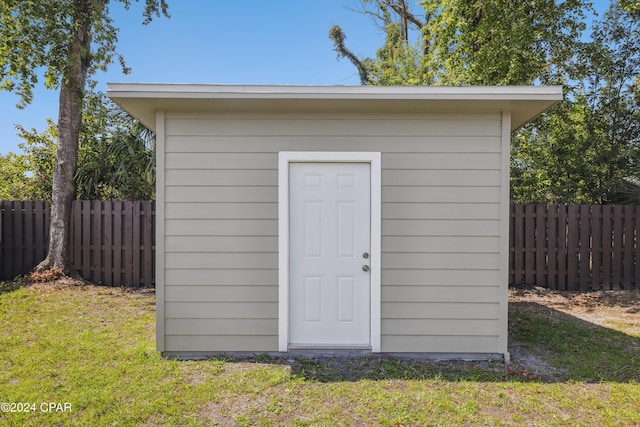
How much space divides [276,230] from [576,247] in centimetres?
584

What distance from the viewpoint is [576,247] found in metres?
6.53

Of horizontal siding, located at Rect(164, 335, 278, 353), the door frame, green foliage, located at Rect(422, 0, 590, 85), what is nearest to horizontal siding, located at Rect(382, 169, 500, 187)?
the door frame

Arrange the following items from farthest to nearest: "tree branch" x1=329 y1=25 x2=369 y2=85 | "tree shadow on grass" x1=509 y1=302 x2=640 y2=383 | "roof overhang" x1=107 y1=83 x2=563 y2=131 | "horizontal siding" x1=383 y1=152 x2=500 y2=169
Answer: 1. "tree branch" x1=329 y1=25 x2=369 y2=85
2. "horizontal siding" x1=383 y1=152 x2=500 y2=169
3. "tree shadow on grass" x1=509 y1=302 x2=640 y2=383
4. "roof overhang" x1=107 y1=83 x2=563 y2=131

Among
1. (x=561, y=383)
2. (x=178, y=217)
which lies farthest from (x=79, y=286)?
(x=561, y=383)

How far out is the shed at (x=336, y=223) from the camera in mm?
3553

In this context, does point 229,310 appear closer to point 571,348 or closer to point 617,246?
point 571,348

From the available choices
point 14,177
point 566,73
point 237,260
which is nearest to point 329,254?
point 237,260

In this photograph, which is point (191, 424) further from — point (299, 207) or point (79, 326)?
point (79, 326)

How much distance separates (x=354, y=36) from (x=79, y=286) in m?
13.5

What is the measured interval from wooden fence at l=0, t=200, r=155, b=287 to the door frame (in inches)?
164

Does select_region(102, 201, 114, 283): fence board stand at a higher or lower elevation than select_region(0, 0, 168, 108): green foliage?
lower

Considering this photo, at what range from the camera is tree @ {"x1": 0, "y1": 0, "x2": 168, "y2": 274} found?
669 centimetres

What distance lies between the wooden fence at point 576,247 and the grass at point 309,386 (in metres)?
2.35

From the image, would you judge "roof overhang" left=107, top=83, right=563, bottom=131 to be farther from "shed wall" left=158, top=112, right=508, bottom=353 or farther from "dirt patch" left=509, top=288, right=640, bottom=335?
Result: "dirt patch" left=509, top=288, right=640, bottom=335
